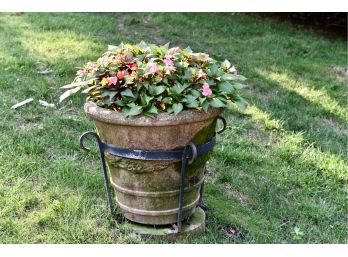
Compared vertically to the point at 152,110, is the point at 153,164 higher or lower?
lower

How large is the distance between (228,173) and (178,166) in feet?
3.49

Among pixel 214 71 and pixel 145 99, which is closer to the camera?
pixel 145 99

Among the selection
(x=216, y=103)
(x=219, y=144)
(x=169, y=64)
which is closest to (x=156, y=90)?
(x=169, y=64)

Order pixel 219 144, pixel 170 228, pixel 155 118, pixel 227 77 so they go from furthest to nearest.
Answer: pixel 219 144, pixel 170 228, pixel 227 77, pixel 155 118

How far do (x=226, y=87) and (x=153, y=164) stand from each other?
22.1 inches

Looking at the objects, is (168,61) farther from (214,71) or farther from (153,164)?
(153,164)

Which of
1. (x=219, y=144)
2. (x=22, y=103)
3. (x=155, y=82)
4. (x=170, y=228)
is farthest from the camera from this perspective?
(x=22, y=103)

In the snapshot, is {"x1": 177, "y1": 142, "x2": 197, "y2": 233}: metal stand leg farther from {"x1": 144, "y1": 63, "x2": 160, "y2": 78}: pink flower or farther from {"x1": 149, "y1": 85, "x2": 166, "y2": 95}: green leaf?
{"x1": 144, "y1": 63, "x2": 160, "y2": 78}: pink flower

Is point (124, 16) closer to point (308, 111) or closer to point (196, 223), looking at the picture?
point (308, 111)

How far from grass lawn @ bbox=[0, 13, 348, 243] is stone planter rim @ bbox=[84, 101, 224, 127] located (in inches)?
28.1

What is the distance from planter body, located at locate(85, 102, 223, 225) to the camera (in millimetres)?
2801

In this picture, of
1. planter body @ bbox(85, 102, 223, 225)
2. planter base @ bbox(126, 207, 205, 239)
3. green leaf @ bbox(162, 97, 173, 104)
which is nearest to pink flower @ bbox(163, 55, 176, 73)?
green leaf @ bbox(162, 97, 173, 104)

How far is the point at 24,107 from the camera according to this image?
15.6ft

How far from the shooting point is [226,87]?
9.68 feet
